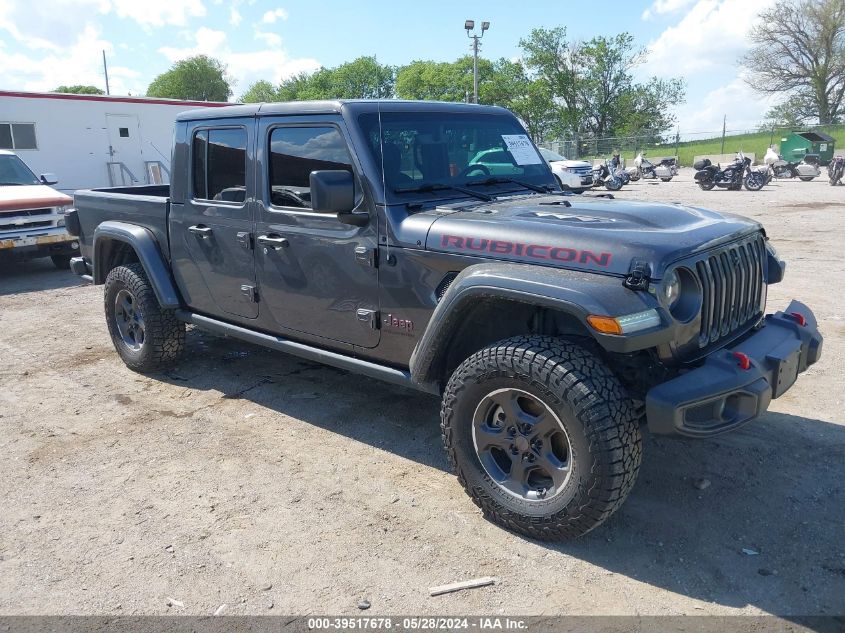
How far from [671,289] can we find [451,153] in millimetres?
1693

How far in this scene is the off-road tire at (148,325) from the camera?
539 centimetres

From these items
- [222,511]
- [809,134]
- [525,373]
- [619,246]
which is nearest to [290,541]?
[222,511]

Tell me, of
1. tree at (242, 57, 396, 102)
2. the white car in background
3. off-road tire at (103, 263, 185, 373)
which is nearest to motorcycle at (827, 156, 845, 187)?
the white car in background

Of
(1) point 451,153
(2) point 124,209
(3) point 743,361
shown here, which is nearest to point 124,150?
(2) point 124,209

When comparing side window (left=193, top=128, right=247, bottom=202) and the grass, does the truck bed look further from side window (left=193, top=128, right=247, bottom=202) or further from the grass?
the grass

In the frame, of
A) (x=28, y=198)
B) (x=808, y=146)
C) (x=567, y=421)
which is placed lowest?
(x=567, y=421)

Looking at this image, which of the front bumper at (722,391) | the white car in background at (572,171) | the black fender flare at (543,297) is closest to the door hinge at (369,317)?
the black fender flare at (543,297)

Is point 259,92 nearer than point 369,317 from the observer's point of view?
No

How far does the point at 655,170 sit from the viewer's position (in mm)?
28828

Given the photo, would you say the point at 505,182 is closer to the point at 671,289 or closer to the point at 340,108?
the point at 340,108

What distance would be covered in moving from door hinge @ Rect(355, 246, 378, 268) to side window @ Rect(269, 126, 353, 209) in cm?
45

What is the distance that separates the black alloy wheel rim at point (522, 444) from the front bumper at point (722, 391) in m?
0.45

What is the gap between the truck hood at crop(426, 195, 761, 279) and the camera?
3006mm

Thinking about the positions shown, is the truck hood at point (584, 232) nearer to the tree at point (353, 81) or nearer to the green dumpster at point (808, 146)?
the green dumpster at point (808, 146)
